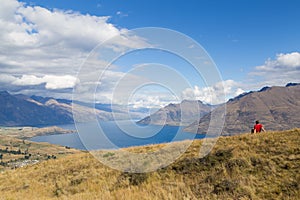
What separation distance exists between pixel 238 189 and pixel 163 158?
7435 mm

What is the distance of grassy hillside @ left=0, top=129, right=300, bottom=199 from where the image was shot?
11023 mm

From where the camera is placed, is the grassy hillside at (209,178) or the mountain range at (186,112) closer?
the grassy hillside at (209,178)

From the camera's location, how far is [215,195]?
430 inches

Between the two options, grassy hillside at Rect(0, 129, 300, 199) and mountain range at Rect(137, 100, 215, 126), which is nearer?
grassy hillside at Rect(0, 129, 300, 199)

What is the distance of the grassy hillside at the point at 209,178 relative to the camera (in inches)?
434

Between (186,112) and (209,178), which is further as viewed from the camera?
(186,112)

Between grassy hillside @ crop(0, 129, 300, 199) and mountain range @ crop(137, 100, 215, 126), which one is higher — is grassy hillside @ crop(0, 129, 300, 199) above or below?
below

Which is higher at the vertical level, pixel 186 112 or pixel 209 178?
pixel 186 112

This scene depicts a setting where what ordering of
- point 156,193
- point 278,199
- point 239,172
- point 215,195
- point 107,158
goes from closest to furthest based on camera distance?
1. point 278,199
2. point 215,195
3. point 156,193
4. point 239,172
5. point 107,158

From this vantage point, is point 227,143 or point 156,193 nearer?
point 156,193

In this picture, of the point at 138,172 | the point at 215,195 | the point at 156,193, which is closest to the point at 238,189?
the point at 215,195

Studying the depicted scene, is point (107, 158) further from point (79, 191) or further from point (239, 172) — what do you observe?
point (239, 172)

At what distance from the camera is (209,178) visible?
42.1 feet

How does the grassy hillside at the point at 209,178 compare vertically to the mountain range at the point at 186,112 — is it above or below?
below
